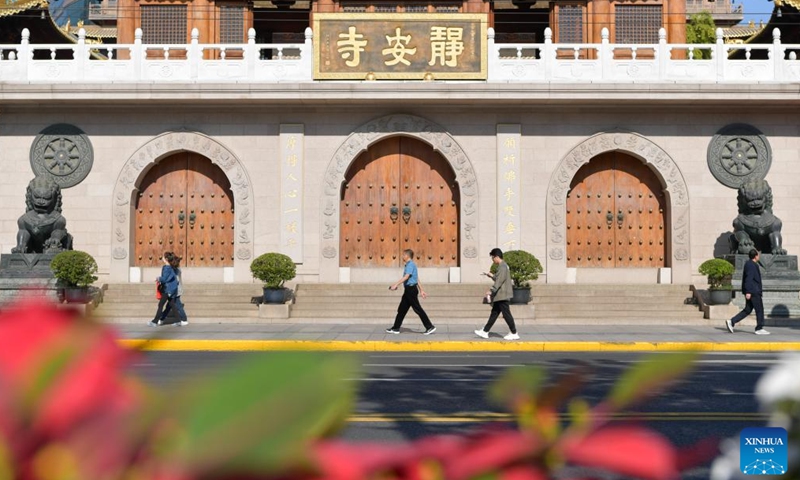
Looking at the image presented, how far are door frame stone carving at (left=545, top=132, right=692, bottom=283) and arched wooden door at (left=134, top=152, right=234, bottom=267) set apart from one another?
26.2 feet

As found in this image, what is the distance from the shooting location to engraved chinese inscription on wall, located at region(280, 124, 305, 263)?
69.8 ft

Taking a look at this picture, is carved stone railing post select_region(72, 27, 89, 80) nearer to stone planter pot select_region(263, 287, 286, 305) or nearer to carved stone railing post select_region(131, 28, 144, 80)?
carved stone railing post select_region(131, 28, 144, 80)

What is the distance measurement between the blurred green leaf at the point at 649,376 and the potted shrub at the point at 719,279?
1908cm

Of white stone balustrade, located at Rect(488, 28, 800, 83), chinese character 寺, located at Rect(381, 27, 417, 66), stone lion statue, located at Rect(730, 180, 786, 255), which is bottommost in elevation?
stone lion statue, located at Rect(730, 180, 786, 255)

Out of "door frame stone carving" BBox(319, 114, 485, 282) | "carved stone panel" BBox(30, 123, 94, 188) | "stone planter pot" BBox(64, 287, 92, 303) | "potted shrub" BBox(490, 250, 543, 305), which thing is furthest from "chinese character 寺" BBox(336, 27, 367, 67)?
"stone planter pot" BBox(64, 287, 92, 303)

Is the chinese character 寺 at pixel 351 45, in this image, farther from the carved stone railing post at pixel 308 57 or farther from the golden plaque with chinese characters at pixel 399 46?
the carved stone railing post at pixel 308 57

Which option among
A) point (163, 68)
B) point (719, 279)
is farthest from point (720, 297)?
point (163, 68)

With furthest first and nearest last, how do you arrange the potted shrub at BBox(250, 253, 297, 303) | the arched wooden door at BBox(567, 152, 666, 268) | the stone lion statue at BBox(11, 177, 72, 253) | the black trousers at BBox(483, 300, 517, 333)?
the arched wooden door at BBox(567, 152, 666, 268)
the stone lion statue at BBox(11, 177, 72, 253)
the potted shrub at BBox(250, 253, 297, 303)
the black trousers at BBox(483, 300, 517, 333)

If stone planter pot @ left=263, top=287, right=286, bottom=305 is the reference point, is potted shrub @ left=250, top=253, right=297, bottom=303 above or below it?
above

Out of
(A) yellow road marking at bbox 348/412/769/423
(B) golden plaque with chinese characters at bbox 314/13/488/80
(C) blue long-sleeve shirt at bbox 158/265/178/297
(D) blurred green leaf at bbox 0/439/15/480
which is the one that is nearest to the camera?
(D) blurred green leaf at bbox 0/439/15/480

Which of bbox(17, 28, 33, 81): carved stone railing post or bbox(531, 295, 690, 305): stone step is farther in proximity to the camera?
bbox(17, 28, 33, 81): carved stone railing post

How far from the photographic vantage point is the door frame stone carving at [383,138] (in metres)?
21.4

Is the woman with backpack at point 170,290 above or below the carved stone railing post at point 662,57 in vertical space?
below

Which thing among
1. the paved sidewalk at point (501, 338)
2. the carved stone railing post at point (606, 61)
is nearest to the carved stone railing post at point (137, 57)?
the paved sidewalk at point (501, 338)
